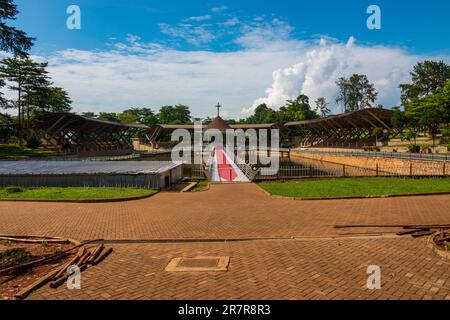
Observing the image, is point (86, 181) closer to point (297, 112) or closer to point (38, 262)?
point (38, 262)

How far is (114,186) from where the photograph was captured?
2083 cm

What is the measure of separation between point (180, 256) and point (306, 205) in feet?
26.5

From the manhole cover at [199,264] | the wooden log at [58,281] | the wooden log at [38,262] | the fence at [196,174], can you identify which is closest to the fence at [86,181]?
the fence at [196,174]

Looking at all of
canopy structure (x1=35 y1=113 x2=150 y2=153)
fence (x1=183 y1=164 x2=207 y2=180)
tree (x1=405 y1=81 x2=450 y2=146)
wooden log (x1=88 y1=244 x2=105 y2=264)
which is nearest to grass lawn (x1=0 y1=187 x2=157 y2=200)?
wooden log (x1=88 y1=244 x2=105 y2=264)

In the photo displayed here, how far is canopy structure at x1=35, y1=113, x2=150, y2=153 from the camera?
1899 inches

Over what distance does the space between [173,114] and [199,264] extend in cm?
13093

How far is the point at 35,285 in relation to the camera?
5617 mm

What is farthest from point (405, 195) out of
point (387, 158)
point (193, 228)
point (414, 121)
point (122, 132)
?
point (122, 132)

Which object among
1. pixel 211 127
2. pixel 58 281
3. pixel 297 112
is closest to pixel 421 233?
pixel 58 281

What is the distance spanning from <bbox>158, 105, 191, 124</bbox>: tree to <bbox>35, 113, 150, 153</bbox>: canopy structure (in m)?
55.4

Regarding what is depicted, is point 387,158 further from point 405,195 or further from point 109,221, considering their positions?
point 109,221

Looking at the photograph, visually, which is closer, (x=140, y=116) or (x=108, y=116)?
(x=108, y=116)

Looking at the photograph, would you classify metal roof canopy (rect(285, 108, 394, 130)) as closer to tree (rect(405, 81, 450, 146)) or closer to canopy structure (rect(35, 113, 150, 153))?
tree (rect(405, 81, 450, 146))

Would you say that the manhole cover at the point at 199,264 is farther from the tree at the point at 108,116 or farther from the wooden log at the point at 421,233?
the tree at the point at 108,116
